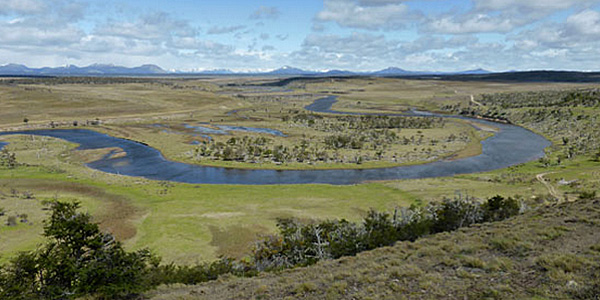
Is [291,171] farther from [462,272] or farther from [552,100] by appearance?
[552,100]

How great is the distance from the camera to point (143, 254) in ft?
87.8

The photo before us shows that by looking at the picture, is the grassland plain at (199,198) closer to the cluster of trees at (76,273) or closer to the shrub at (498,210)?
the cluster of trees at (76,273)

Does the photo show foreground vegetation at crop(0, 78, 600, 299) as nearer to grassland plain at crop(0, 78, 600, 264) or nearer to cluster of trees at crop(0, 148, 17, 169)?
grassland plain at crop(0, 78, 600, 264)

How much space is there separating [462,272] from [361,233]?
14.5m

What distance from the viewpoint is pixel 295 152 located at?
8706 cm

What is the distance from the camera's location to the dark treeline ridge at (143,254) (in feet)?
72.0

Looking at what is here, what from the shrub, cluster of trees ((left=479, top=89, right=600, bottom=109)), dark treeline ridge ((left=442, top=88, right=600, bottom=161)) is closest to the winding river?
dark treeline ridge ((left=442, top=88, right=600, bottom=161))

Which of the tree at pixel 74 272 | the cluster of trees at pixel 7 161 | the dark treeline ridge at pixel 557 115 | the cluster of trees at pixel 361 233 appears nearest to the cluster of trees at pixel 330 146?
the dark treeline ridge at pixel 557 115

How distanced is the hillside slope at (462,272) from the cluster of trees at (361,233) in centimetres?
370

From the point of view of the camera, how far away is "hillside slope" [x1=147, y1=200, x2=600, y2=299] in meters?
16.6

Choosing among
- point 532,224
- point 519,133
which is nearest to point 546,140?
point 519,133

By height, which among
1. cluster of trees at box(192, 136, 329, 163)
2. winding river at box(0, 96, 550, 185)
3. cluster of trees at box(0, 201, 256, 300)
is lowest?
winding river at box(0, 96, 550, 185)

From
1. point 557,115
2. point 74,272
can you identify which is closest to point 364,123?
point 557,115

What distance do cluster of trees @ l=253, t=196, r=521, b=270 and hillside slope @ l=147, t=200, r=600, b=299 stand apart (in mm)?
3703
